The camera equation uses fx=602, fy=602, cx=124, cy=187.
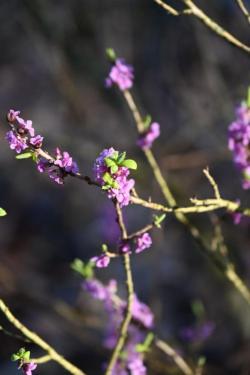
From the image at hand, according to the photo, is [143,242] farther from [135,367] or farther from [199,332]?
→ [199,332]

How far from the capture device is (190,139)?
15.0 feet

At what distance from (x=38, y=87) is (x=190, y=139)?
12.5 ft

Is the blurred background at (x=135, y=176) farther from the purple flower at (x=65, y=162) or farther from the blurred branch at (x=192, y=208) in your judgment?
the purple flower at (x=65, y=162)

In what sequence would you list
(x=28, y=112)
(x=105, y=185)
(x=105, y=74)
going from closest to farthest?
(x=105, y=185)
(x=105, y=74)
(x=28, y=112)

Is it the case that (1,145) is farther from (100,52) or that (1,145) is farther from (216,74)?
(216,74)

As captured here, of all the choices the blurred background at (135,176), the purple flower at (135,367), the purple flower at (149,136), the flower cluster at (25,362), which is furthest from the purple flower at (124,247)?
the blurred background at (135,176)

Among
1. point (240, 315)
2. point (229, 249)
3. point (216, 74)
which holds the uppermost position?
point (216, 74)

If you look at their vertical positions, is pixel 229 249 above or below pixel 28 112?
below

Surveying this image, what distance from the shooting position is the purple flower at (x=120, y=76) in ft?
7.04

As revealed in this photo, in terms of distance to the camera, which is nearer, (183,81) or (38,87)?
(183,81)

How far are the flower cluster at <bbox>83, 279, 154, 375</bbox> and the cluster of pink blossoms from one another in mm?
951

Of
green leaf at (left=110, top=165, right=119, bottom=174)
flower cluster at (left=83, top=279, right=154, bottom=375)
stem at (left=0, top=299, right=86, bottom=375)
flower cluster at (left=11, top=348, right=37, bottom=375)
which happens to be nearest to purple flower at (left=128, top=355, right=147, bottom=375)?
flower cluster at (left=83, top=279, right=154, bottom=375)

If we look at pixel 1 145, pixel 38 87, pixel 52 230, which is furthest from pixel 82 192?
pixel 38 87

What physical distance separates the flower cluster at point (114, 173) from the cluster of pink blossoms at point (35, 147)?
0.09m
